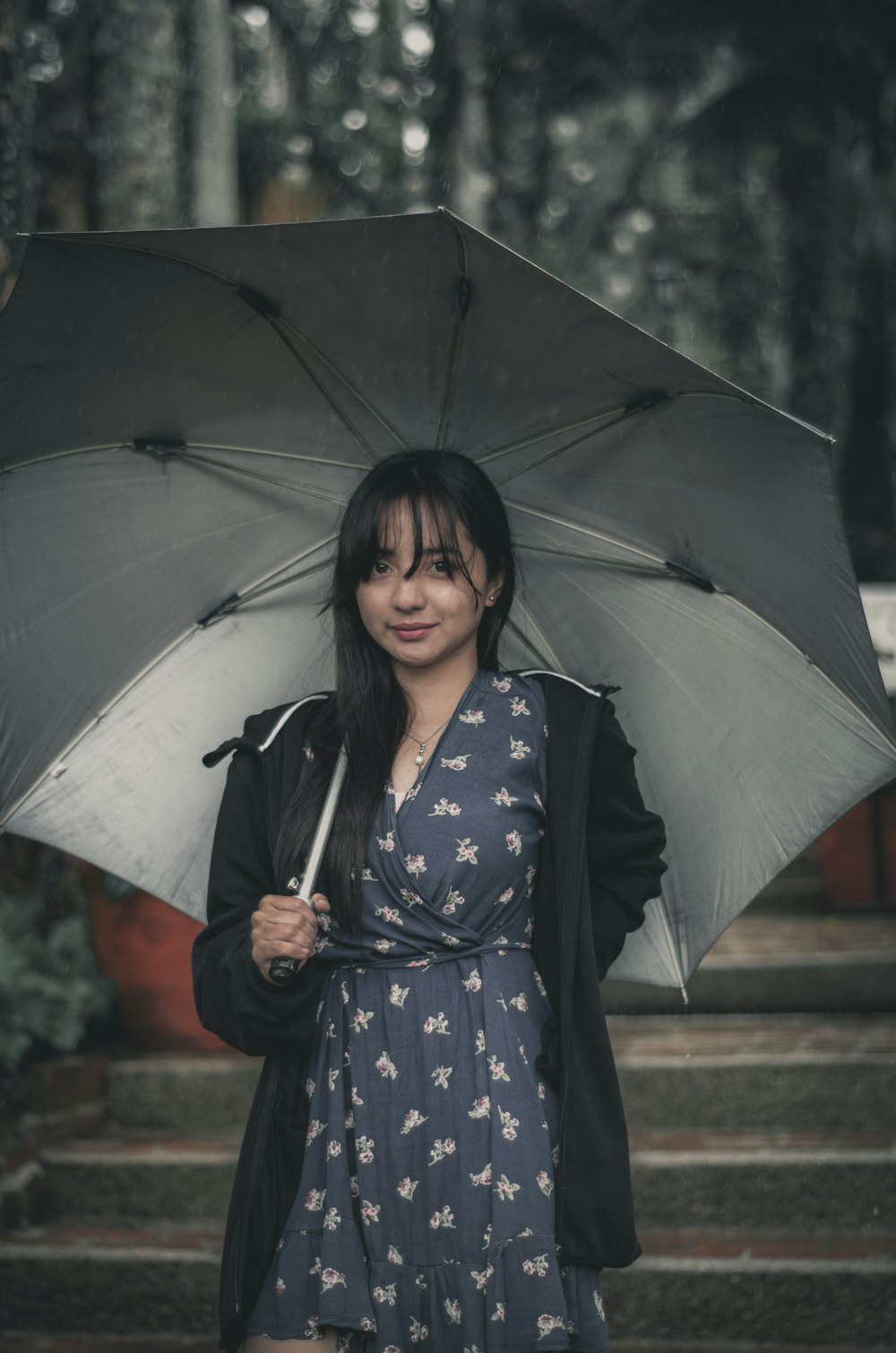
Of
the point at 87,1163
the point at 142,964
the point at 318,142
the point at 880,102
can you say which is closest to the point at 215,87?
the point at 142,964

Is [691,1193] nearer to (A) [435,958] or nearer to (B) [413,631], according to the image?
(A) [435,958]

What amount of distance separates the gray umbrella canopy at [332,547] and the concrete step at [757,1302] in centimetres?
169

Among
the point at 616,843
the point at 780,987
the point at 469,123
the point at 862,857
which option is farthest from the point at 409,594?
the point at 469,123

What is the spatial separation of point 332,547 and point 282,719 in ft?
1.33

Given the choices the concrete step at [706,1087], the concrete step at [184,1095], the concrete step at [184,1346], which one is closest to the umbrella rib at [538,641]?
the concrete step at [184,1346]

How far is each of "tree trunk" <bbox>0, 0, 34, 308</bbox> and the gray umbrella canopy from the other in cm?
257

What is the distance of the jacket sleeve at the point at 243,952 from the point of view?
1.85m

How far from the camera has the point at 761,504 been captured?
6.97 feet

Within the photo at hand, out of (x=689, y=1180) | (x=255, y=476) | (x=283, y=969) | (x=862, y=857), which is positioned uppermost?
(x=255, y=476)

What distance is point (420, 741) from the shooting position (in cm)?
211

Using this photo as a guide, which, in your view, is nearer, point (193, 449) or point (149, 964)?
point (193, 449)

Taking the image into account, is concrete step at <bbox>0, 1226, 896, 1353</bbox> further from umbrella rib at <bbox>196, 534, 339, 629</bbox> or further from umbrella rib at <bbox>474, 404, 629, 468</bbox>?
umbrella rib at <bbox>474, 404, 629, 468</bbox>

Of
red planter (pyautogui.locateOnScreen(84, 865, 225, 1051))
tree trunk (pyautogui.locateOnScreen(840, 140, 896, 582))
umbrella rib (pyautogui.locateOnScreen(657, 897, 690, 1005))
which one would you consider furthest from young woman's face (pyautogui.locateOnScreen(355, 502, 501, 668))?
tree trunk (pyautogui.locateOnScreen(840, 140, 896, 582))

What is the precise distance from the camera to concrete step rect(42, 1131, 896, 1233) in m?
3.97
